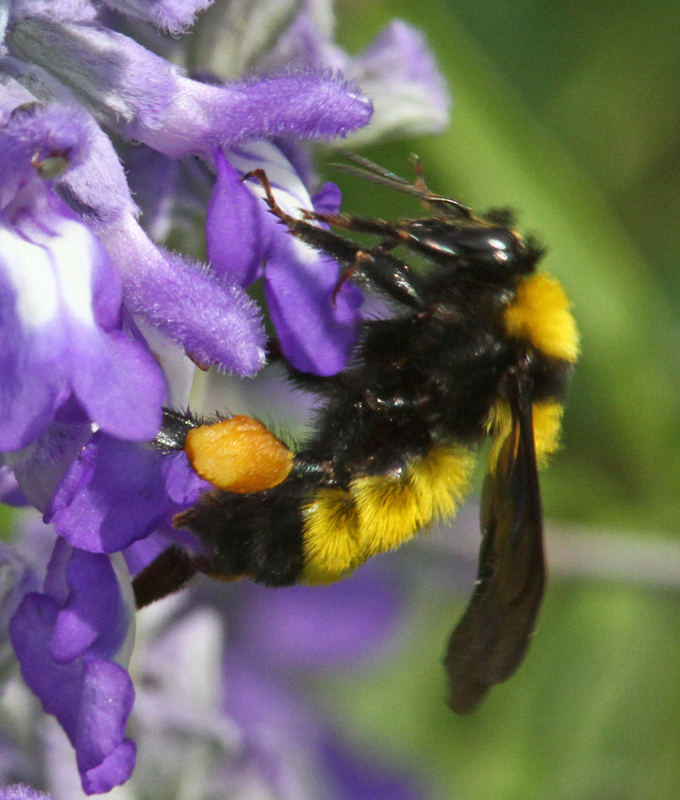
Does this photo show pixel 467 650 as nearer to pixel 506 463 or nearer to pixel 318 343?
pixel 506 463

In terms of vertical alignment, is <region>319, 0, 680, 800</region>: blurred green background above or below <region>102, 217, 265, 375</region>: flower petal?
below

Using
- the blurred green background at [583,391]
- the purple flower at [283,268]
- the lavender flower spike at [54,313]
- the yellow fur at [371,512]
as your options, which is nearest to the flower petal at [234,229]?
the purple flower at [283,268]

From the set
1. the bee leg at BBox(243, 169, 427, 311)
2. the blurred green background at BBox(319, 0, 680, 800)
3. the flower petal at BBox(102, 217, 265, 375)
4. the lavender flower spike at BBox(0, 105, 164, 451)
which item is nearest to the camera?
the lavender flower spike at BBox(0, 105, 164, 451)

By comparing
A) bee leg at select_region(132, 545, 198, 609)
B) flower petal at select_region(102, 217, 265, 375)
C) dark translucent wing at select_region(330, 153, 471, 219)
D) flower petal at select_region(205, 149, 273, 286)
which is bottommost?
bee leg at select_region(132, 545, 198, 609)

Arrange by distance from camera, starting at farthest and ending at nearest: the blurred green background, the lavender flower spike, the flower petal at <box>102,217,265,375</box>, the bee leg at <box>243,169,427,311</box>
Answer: the blurred green background, the bee leg at <box>243,169,427,311</box>, the flower petal at <box>102,217,265,375</box>, the lavender flower spike

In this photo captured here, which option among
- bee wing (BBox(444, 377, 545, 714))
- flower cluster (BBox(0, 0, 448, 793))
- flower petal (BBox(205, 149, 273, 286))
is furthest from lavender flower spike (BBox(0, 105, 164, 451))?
bee wing (BBox(444, 377, 545, 714))

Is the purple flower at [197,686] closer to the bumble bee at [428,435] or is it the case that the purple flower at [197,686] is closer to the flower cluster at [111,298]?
the flower cluster at [111,298]

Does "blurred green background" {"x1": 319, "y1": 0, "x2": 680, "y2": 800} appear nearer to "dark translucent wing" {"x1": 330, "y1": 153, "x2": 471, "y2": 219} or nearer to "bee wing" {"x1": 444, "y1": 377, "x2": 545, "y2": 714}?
"dark translucent wing" {"x1": 330, "y1": 153, "x2": 471, "y2": 219}

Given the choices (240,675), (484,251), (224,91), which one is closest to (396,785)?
(240,675)
